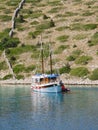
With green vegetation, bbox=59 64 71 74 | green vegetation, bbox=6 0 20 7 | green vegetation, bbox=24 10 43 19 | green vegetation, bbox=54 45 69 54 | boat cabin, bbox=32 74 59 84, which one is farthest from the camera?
green vegetation, bbox=6 0 20 7

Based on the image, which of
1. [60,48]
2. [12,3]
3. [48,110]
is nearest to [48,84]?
[48,110]

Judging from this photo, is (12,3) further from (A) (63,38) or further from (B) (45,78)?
(B) (45,78)

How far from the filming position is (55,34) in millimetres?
117812

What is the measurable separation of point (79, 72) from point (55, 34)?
944 inches

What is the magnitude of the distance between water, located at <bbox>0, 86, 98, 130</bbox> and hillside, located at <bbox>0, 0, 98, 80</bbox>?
14.5 meters

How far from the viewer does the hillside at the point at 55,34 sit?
10050 centimetres

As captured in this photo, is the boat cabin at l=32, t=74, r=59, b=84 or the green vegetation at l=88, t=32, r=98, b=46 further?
the green vegetation at l=88, t=32, r=98, b=46

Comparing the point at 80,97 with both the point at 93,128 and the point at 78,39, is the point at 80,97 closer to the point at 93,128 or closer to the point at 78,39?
the point at 93,128

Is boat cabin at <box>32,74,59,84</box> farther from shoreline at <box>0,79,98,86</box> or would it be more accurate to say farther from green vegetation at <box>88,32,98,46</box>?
green vegetation at <box>88,32,98,46</box>

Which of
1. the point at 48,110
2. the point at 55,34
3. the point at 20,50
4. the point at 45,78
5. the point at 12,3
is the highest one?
the point at 48,110

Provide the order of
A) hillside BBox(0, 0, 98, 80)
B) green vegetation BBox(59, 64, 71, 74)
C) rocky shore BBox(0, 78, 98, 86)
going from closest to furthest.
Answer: rocky shore BBox(0, 78, 98, 86)
green vegetation BBox(59, 64, 71, 74)
hillside BBox(0, 0, 98, 80)

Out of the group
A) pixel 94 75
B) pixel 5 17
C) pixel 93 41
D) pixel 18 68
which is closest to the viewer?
pixel 94 75

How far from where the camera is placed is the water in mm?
51781

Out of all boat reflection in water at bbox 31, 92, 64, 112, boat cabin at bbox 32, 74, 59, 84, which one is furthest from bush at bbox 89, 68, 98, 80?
boat reflection in water at bbox 31, 92, 64, 112
